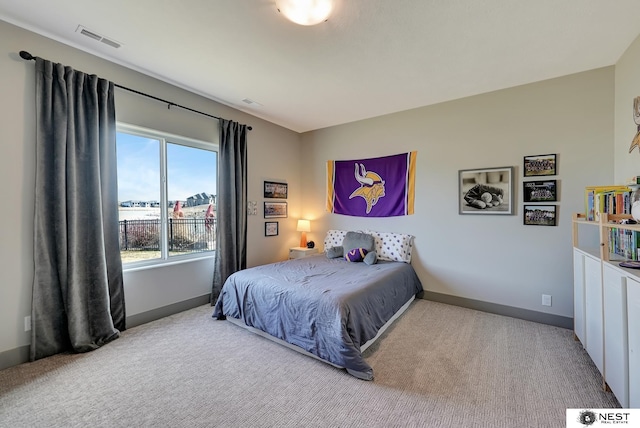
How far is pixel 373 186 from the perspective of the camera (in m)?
4.09

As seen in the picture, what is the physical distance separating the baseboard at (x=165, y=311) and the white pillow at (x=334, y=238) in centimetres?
196

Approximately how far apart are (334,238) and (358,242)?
63 cm

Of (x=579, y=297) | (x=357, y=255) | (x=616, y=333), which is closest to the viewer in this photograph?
(x=616, y=333)

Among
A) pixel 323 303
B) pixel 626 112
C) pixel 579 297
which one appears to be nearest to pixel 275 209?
pixel 323 303

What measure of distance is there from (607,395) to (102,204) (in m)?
4.33

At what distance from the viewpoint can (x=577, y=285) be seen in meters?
2.31

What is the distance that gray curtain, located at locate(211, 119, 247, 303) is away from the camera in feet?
11.4

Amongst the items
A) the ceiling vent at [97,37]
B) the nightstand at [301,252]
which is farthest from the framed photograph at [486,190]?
the ceiling vent at [97,37]

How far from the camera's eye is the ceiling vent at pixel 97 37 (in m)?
2.12

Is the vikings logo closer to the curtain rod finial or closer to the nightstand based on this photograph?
the nightstand

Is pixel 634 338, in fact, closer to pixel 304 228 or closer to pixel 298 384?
pixel 298 384

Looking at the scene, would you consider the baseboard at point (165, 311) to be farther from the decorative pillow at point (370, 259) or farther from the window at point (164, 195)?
the decorative pillow at point (370, 259)

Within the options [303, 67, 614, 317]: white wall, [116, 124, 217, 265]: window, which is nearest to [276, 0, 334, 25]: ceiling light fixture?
[116, 124, 217, 265]: window

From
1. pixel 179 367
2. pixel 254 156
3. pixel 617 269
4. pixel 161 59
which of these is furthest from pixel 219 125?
pixel 617 269
